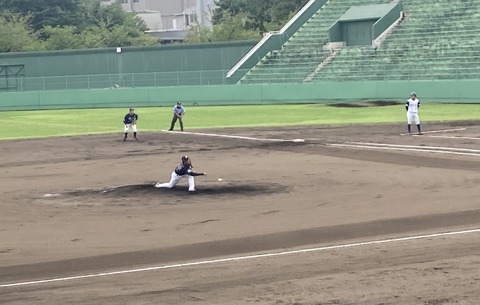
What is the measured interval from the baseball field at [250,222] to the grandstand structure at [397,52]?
24889mm

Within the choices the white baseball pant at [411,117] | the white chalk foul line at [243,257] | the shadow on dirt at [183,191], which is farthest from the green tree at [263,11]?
the white chalk foul line at [243,257]

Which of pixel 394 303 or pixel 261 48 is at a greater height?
pixel 261 48

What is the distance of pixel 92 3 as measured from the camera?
133375mm

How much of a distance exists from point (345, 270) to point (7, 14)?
10957 centimetres

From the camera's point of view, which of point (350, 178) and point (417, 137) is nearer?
point (350, 178)

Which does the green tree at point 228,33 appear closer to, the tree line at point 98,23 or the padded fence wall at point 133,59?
the tree line at point 98,23

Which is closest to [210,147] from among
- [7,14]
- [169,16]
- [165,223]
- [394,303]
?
[165,223]

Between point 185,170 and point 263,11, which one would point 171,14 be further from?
point 185,170

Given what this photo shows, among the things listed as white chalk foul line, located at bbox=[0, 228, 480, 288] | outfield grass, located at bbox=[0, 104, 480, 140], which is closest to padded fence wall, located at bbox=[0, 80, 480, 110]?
outfield grass, located at bbox=[0, 104, 480, 140]

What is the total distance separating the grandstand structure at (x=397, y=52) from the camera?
6438cm

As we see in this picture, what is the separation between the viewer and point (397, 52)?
6806 centimetres

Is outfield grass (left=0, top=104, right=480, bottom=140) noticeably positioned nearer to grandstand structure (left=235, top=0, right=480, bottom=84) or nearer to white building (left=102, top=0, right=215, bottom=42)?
grandstand structure (left=235, top=0, right=480, bottom=84)

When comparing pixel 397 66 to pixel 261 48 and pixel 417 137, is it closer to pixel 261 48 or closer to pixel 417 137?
pixel 261 48

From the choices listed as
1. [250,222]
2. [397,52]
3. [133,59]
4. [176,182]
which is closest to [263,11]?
[133,59]
